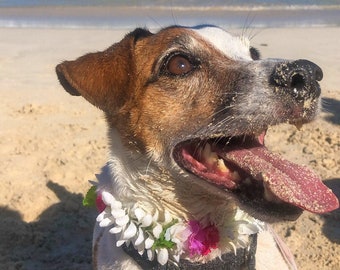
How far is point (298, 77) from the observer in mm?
2598

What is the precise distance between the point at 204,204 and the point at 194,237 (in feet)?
0.57

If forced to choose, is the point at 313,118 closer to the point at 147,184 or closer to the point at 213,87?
the point at 213,87

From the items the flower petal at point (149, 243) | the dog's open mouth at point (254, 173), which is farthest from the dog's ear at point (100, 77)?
the flower petal at point (149, 243)

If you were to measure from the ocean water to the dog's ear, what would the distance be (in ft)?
34.5

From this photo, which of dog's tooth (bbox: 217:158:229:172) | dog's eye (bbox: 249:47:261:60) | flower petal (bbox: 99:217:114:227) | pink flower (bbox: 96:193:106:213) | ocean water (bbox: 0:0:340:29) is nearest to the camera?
dog's tooth (bbox: 217:158:229:172)

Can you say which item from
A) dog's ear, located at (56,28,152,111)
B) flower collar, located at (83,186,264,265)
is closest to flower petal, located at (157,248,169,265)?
flower collar, located at (83,186,264,265)

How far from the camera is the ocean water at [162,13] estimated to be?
14.2 metres

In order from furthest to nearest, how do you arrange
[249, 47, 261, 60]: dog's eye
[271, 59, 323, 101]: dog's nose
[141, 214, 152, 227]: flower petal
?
[249, 47, 261, 60]: dog's eye → [141, 214, 152, 227]: flower petal → [271, 59, 323, 101]: dog's nose

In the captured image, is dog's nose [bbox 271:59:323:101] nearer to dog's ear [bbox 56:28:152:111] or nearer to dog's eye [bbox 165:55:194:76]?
dog's eye [bbox 165:55:194:76]

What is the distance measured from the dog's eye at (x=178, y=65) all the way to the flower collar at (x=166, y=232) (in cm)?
69

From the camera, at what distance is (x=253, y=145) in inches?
114

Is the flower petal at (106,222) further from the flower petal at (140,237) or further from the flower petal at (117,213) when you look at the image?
the flower petal at (140,237)

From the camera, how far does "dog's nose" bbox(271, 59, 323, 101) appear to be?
8.50ft

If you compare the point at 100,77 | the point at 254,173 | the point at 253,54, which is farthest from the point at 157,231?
the point at 253,54
